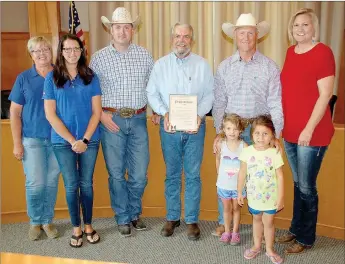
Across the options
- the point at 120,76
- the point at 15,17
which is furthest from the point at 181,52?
the point at 15,17

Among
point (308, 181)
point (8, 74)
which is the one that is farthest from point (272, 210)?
point (8, 74)

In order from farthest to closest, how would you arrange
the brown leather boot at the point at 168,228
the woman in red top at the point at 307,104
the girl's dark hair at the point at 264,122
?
the brown leather boot at the point at 168,228
the girl's dark hair at the point at 264,122
the woman in red top at the point at 307,104

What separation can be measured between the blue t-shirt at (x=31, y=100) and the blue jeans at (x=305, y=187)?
182 cm

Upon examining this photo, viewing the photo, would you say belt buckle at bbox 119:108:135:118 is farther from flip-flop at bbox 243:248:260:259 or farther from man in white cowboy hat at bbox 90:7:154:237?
flip-flop at bbox 243:248:260:259

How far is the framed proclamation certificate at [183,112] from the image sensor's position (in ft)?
10.3

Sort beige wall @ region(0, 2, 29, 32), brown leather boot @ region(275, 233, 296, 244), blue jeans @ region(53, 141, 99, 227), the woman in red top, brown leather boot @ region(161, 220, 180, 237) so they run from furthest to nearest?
beige wall @ region(0, 2, 29, 32) → brown leather boot @ region(161, 220, 180, 237) → brown leather boot @ region(275, 233, 296, 244) → blue jeans @ region(53, 141, 99, 227) → the woman in red top

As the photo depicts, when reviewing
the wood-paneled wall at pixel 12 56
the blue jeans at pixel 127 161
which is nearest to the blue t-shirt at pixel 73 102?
the blue jeans at pixel 127 161

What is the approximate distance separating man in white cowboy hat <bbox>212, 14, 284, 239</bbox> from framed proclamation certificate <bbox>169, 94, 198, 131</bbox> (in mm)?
261

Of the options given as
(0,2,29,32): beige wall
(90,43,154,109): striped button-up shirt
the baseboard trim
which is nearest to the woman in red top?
the baseboard trim

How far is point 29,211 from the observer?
348 centimetres

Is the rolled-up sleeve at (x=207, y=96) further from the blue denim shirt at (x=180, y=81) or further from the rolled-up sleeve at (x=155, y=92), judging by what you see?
the rolled-up sleeve at (x=155, y=92)

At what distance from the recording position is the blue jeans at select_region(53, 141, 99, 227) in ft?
10.2

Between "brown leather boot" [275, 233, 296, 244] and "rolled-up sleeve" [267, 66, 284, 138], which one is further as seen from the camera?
"brown leather boot" [275, 233, 296, 244]

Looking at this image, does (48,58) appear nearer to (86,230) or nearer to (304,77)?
(86,230)
